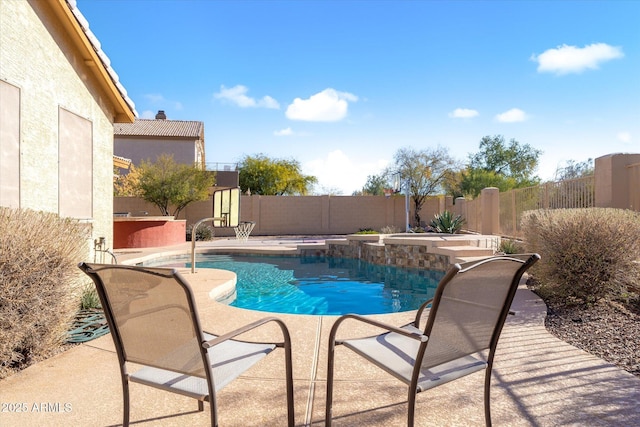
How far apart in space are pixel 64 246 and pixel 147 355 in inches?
75.4

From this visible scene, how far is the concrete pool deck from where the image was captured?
7.29 ft

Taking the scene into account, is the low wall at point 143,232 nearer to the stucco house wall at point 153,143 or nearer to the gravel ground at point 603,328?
the stucco house wall at point 153,143

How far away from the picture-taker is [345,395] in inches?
99.0

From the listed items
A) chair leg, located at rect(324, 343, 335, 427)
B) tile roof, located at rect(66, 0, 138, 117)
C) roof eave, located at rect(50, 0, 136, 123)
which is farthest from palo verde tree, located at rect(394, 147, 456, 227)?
chair leg, located at rect(324, 343, 335, 427)

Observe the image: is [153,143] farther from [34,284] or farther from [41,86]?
[34,284]

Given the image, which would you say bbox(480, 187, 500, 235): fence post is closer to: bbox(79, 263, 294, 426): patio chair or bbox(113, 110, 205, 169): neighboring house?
bbox(79, 263, 294, 426): patio chair

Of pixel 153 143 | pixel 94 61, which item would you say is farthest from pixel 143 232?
pixel 153 143

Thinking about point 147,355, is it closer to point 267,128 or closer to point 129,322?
point 129,322

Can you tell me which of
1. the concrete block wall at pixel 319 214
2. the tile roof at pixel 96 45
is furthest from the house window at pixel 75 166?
the concrete block wall at pixel 319 214

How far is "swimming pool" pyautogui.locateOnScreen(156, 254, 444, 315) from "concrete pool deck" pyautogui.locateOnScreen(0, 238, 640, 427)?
10.7ft

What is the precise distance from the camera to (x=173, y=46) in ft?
46.4

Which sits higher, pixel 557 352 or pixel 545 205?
pixel 545 205

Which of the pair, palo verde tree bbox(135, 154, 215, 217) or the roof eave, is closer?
the roof eave

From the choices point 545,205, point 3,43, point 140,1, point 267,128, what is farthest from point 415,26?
point 267,128
